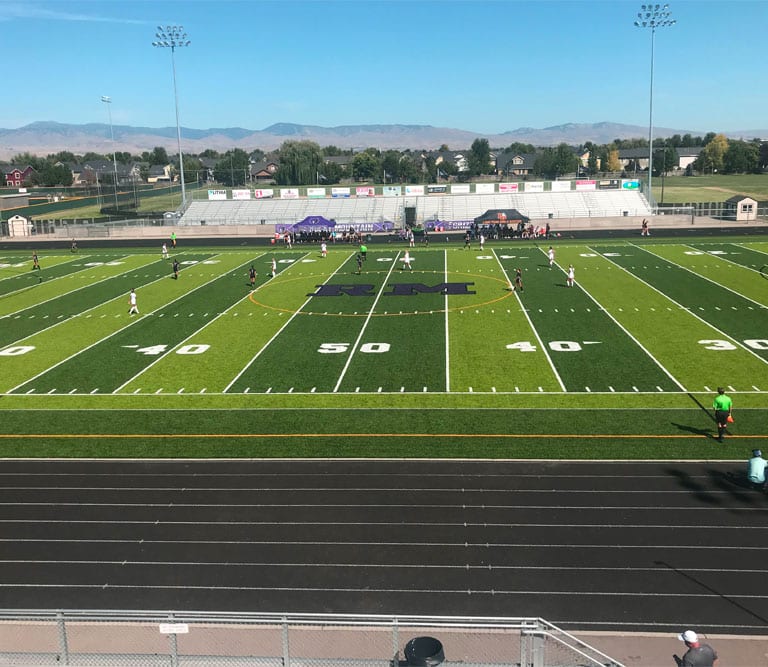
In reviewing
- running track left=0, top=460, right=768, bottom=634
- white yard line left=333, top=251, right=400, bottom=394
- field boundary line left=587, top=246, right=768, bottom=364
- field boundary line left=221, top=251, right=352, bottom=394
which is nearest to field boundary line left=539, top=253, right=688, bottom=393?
field boundary line left=587, top=246, right=768, bottom=364

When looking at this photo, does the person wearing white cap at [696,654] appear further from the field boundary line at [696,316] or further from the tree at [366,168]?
the tree at [366,168]

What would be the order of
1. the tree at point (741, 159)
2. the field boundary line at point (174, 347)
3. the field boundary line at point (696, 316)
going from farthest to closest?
the tree at point (741, 159) → the field boundary line at point (696, 316) → the field boundary line at point (174, 347)

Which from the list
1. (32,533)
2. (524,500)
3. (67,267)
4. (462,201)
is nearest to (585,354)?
(524,500)

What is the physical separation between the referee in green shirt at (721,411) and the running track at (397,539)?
6.19 feet

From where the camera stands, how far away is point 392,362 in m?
26.0

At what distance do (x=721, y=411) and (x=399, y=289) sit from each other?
Answer: 23485mm

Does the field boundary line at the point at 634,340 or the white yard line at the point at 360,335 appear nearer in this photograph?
the field boundary line at the point at 634,340

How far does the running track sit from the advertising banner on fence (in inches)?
3029

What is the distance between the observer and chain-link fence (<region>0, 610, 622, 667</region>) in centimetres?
897

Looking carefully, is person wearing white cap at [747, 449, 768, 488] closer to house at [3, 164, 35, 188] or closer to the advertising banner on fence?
the advertising banner on fence

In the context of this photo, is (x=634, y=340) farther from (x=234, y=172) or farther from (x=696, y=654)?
(x=234, y=172)

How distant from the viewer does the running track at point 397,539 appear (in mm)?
11914

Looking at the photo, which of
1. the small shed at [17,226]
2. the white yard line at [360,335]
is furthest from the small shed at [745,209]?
the small shed at [17,226]

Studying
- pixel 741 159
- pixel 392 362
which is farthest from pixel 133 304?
pixel 741 159
